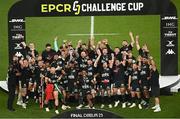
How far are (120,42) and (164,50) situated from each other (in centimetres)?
50

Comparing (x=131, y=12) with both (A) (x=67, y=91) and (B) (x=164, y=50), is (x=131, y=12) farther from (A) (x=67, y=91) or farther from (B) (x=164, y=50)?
(A) (x=67, y=91)

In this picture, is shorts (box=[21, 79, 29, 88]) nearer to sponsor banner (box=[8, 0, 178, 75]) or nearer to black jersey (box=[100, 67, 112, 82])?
sponsor banner (box=[8, 0, 178, 75])

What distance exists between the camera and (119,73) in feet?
24.3

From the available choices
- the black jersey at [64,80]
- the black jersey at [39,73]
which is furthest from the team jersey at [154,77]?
the black jersey at [39,73]

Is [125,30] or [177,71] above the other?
[125,30]

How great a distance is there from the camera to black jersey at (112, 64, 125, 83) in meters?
7.42

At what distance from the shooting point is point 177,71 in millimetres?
7430

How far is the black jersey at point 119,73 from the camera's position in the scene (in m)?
7.42

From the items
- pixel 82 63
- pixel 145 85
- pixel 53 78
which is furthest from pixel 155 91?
pixel 53 78

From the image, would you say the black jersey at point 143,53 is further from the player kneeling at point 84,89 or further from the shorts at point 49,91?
the shorts at point 49,91

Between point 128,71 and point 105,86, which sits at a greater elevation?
point 128,71

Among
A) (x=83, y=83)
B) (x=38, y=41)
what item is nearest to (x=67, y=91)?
(x=83, y=83)

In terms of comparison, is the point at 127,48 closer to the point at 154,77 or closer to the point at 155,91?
the point at 154,77

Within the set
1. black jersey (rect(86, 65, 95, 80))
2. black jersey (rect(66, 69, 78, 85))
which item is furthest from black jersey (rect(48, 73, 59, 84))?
black jersey (rect(86, 65, 95, 80))
